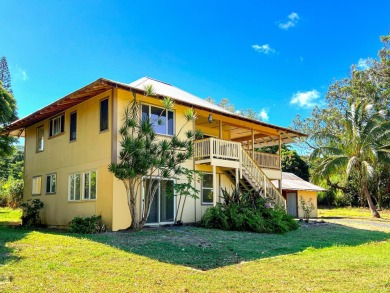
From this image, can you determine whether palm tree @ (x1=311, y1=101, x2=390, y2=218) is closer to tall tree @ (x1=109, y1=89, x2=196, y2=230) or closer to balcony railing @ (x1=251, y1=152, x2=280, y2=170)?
balcony railing @ (x1=251, y1=152, x2=280, y2=170)

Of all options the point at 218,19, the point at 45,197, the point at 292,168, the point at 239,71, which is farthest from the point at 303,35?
the point at 45,197

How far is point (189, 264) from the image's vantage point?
820 cm

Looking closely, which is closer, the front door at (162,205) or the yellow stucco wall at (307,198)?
the front door at (162,205)

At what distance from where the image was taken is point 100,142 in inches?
589

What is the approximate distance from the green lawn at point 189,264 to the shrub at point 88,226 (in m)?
1.64

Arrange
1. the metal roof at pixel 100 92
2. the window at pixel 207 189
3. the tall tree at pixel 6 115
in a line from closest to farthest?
the metal roof at pixel 100 92 → the tall tree at pixel 6 115 → the window at pixel 207 189

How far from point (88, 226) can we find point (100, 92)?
5391 mm

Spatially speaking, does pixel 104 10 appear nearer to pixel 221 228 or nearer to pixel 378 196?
pixel 221 228

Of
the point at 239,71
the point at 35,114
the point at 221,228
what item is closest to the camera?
the point at 221,228

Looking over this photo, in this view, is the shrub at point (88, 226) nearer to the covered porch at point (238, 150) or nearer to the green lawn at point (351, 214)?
the covered porch at point (238, 150)

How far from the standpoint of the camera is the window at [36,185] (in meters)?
19.3

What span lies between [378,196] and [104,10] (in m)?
32.0

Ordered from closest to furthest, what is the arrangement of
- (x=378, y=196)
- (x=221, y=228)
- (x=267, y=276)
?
1. (x=267, y=276)
2. (x=221, y=228)
3. (x=378, y=196)

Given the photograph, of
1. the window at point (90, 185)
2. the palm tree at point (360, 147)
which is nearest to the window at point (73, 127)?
the window at point (90, 185)
